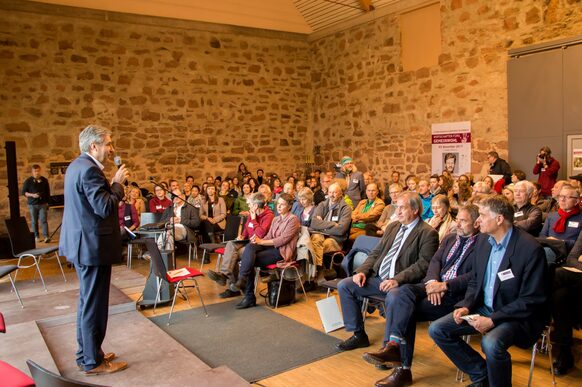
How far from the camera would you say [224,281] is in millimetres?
5879

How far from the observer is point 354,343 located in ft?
13.1

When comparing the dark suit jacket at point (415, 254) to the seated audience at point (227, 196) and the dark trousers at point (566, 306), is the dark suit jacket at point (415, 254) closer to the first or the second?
the dark trousers at point (566, 306)

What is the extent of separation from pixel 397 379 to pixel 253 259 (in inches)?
87.0

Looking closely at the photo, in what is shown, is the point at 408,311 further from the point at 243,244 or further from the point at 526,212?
the point at 243,244

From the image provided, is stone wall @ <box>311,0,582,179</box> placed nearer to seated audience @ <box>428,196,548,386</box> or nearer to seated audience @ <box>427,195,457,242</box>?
seated audience @ <box>427,195,457,242</box>

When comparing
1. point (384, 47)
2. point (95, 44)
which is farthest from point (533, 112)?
point (95, 44)

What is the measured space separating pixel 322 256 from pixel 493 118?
547 centimetres

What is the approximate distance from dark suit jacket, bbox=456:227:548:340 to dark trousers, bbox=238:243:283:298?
2.63 metres

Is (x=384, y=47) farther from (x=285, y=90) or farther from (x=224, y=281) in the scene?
(x=224, y=281)

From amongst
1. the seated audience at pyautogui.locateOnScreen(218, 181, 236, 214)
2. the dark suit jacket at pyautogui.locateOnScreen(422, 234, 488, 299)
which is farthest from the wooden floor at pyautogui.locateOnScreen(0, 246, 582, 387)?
the seated audience at pyautogui.locateOnScreen(218, 181, 236, 214)

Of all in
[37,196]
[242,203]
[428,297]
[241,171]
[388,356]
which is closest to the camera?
[388,356]

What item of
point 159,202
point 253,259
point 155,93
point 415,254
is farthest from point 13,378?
point 155,93

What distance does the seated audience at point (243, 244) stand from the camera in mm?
5559

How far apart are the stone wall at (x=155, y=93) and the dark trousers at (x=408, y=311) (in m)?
8.94
